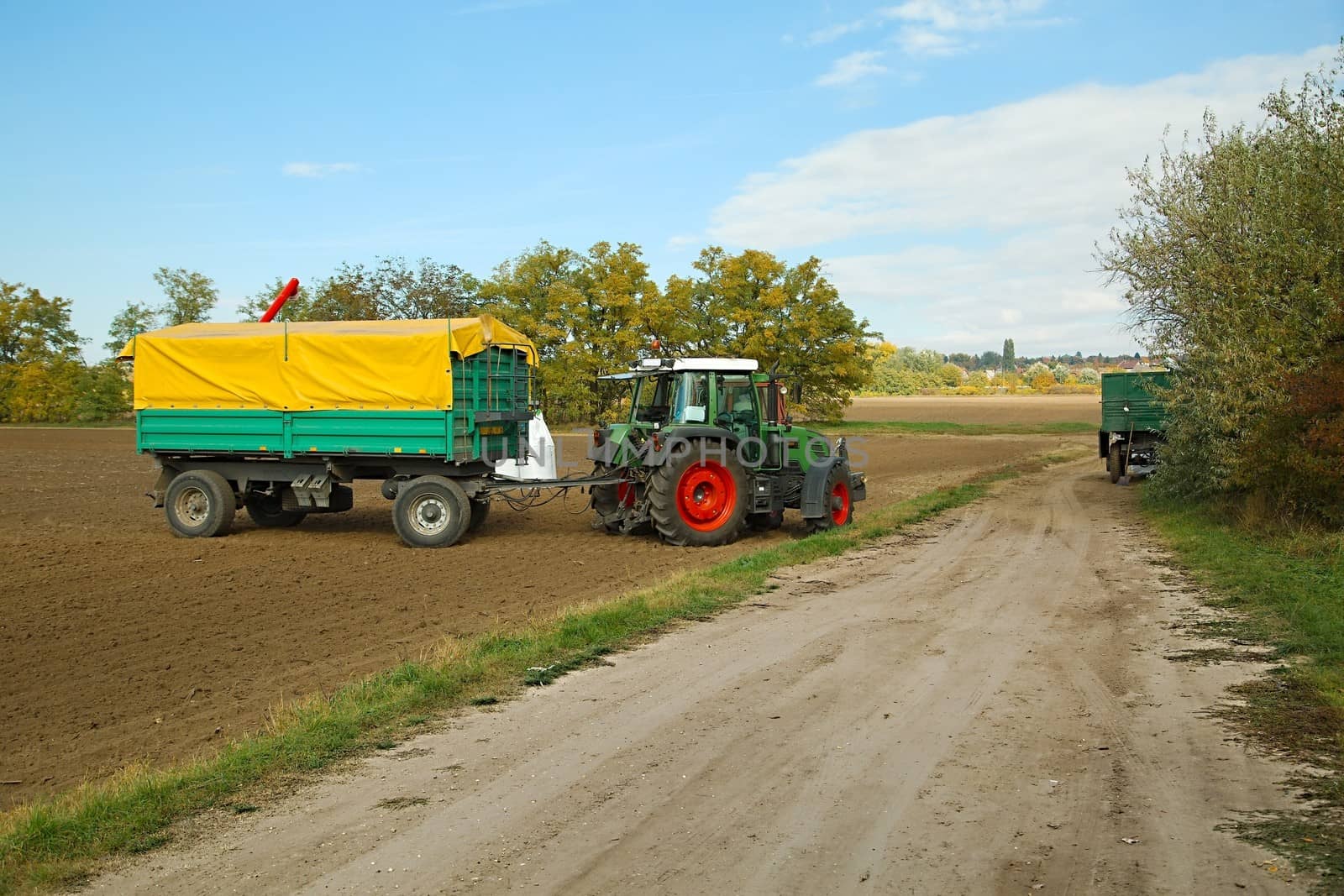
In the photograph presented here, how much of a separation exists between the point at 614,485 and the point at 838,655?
25.7ft

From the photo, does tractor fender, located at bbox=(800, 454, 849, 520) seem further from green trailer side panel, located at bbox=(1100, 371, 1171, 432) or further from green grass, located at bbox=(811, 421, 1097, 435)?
green grass, located at bbox=(811, 421, 1097, 435)

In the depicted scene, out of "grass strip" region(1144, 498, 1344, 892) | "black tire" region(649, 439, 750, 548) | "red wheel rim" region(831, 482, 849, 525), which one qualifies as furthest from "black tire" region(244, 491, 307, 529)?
"grass strip" region(1144, 498, 1344, 892)

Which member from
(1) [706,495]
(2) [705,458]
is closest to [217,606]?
(2) [705,458]

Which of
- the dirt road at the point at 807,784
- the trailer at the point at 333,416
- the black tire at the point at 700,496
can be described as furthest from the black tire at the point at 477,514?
the dirt road at the point at 807,784

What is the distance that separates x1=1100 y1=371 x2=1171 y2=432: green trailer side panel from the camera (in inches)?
969

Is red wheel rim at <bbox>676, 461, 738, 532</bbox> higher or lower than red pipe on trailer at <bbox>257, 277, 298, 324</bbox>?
lower

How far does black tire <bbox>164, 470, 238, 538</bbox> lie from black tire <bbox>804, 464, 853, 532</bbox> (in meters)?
8.25

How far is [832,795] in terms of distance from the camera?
5.26 metres

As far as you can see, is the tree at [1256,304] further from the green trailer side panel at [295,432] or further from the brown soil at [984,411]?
the brown soil at [984,411]

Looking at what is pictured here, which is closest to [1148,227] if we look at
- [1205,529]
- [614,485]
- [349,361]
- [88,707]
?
[1205,529]

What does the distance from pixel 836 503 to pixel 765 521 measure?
111 cm

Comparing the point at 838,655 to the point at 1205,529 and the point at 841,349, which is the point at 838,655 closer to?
the point at 1205,529

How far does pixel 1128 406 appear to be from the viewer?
24922 mm

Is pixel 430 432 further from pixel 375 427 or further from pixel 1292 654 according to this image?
pixel 1292 654
